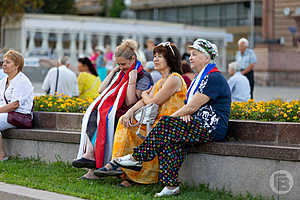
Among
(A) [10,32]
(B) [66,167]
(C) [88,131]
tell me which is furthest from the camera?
(A) [10,32]

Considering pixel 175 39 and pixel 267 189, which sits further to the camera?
pixel 175 39

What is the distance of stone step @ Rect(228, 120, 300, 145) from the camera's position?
685 cm

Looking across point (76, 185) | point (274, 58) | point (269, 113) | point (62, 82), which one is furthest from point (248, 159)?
point (274, 58)

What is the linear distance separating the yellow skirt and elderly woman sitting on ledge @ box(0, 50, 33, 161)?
6.71 feet

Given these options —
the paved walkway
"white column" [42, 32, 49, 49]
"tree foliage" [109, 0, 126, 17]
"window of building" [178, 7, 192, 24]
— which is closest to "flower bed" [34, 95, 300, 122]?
the paved walkway

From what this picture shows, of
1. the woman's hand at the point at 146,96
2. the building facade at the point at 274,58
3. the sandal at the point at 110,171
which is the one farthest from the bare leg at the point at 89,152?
the building facade at the point at 274,58

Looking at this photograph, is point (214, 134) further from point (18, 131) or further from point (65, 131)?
point (18, 131)

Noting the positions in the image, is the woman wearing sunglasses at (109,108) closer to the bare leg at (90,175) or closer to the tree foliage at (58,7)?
the bare leg at (90,175)

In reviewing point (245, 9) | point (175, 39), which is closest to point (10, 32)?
point (175, 39)

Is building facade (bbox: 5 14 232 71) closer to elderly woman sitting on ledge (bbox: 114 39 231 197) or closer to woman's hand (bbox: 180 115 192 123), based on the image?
elderly woman sitting on ledge (bbox: 114 39 231 197)

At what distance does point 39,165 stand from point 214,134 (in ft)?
9.27

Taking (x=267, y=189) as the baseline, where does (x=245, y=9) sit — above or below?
above

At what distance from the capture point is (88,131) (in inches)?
300

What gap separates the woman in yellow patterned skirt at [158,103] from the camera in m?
7.09
